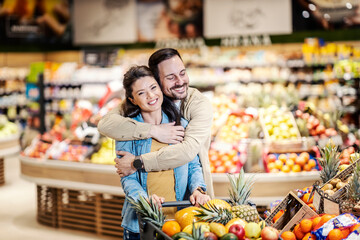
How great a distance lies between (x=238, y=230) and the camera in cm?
203

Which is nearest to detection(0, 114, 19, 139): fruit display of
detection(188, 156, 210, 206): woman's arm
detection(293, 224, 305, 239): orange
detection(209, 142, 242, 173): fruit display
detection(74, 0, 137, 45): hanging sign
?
detection(209, 142, 242, 173): fruit display

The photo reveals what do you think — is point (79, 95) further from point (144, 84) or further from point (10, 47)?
point (144, 84)

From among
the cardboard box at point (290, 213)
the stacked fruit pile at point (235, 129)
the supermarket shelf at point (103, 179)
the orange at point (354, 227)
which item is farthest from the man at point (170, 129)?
the stacked fruit pile at point (235, 129)

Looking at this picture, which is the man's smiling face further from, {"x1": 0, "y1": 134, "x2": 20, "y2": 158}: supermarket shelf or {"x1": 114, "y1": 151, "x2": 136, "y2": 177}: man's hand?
{"x1": 0, "y1": 134, "x2": 20, "y2": 158}: supermarket shelf

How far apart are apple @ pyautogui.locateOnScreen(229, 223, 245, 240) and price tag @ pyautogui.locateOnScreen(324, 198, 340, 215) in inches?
23.0

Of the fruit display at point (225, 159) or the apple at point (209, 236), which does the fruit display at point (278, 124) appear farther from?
the apple at point (209, 236)

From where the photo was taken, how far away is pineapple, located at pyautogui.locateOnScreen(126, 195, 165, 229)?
89.2 inches

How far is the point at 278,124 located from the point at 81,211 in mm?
2328

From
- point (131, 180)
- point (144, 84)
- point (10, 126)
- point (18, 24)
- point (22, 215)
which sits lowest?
point (22, 215)

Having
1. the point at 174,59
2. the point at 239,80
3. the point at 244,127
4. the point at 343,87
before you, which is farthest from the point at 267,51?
the point at 174,59

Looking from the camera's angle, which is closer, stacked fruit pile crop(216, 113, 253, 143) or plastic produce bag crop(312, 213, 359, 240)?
plastic produce bag crop(312, 213, 359, 240)

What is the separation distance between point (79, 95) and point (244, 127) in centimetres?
711

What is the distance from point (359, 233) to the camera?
7.07 ft

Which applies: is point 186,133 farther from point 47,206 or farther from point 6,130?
point 6,130
